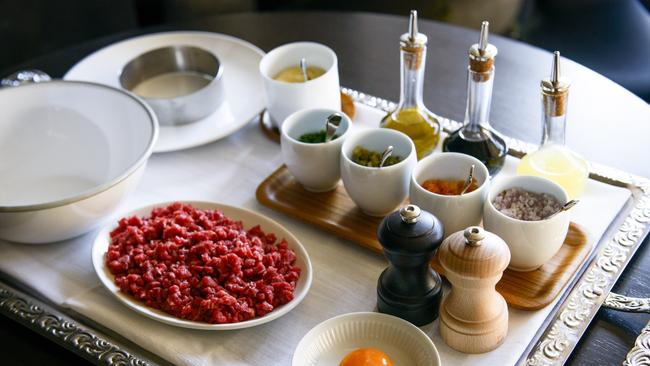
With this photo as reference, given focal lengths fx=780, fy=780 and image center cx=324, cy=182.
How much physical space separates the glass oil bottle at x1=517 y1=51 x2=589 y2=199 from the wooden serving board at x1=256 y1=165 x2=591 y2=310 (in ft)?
0.23

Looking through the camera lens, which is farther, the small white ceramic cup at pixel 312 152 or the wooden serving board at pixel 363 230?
the small white ceramic cup at pixel 312 152

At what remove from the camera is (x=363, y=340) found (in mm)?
976

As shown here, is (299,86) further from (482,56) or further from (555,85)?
(555,85)

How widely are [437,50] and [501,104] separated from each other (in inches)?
9.1

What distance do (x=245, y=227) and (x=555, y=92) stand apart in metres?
0.49

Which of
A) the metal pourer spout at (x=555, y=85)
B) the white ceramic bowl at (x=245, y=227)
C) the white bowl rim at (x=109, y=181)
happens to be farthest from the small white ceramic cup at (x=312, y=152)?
the metal pourer spout at (x=555, y=85)

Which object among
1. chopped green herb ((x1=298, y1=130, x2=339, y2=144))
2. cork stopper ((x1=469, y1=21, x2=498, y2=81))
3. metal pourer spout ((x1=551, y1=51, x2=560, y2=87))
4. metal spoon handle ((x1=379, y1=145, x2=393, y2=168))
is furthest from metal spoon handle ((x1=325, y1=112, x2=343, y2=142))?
metal pourer spout ((x1=551, y1=51, x2=560, y2=87))

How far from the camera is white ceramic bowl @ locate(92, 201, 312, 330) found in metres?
1.00

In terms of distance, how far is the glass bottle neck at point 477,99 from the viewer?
3.83ft

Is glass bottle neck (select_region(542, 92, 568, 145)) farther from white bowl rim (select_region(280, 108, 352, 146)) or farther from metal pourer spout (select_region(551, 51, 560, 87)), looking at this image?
white bowl rim (select_region(280, 108, 352, 146))

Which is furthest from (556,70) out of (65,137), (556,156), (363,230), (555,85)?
(65,137)

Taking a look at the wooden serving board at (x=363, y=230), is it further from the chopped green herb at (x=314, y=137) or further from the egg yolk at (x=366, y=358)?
the egg yolk at (x=366, y=358)

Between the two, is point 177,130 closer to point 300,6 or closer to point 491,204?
point 491,204

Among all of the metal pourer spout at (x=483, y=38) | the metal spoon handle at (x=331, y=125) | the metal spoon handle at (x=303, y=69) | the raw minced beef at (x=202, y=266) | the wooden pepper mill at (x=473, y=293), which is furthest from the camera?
the metal spoon handle at (x=303, y=69)
